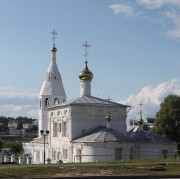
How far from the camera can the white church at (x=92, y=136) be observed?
40438 millimetres

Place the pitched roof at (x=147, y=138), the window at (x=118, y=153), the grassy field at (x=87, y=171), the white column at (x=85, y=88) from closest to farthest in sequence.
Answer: the grassy field at (x=87, y=171) → the window at (x=118, y=153) → the pitched roof at (x=147, y=138) → the white column at (x=85, y=88)

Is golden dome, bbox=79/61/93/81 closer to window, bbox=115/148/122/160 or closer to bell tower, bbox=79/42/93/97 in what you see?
bell tower, bbox=79/42/93/97

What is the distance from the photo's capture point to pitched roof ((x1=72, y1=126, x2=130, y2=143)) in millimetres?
40572

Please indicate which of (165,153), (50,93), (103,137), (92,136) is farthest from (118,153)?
(50,93)

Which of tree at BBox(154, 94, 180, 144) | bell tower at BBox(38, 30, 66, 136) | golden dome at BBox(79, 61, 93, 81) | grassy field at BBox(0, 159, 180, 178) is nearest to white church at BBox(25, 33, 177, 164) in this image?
golden dome at BBox(79, 61, 93, 81)

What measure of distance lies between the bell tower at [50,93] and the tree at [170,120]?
12949 millimetres

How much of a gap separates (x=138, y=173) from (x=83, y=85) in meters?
29.7

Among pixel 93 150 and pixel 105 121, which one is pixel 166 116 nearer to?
pixel 105 121

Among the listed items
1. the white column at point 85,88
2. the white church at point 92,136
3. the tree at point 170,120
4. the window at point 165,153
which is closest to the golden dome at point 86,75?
the white church at point 92,136

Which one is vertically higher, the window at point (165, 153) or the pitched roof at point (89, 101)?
the pitched roof at point (89, 101)

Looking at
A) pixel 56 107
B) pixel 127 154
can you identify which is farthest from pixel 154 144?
pixel 56 107

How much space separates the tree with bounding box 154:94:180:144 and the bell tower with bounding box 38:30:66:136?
1295 centimetres

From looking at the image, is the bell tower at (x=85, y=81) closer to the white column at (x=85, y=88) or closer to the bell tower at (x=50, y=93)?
the white column at (x=85, y=88)

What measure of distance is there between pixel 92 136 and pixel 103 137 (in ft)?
4.47
